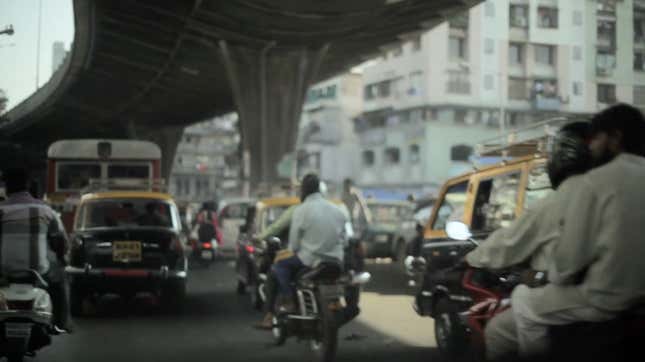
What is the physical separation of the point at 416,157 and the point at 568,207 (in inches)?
2153

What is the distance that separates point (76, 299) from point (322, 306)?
512 cm

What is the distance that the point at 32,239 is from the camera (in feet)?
22.5

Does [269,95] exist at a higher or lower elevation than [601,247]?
higher

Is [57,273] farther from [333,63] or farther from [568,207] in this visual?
[333,63]

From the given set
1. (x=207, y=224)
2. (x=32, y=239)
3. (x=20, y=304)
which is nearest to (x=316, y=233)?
(x=32, y=239)

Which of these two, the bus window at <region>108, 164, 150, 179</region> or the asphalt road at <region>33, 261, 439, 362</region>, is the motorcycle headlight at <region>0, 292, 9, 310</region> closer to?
the asphalt road at <region>33, 261, 439, 362</region>

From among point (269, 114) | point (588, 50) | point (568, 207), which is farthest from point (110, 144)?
point (269, 114)

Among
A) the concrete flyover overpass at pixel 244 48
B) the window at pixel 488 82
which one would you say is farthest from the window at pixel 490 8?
the window at pixel 488 82

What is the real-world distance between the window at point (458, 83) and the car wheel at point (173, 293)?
43.6 metres

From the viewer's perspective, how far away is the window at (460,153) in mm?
55875

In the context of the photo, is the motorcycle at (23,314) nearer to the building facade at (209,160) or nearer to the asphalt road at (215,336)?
the asphalt road at (215,336)

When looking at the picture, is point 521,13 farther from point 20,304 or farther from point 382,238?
point 382,238

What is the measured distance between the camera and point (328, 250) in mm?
8062

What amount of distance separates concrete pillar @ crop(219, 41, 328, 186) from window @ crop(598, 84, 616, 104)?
2848 centimetres
